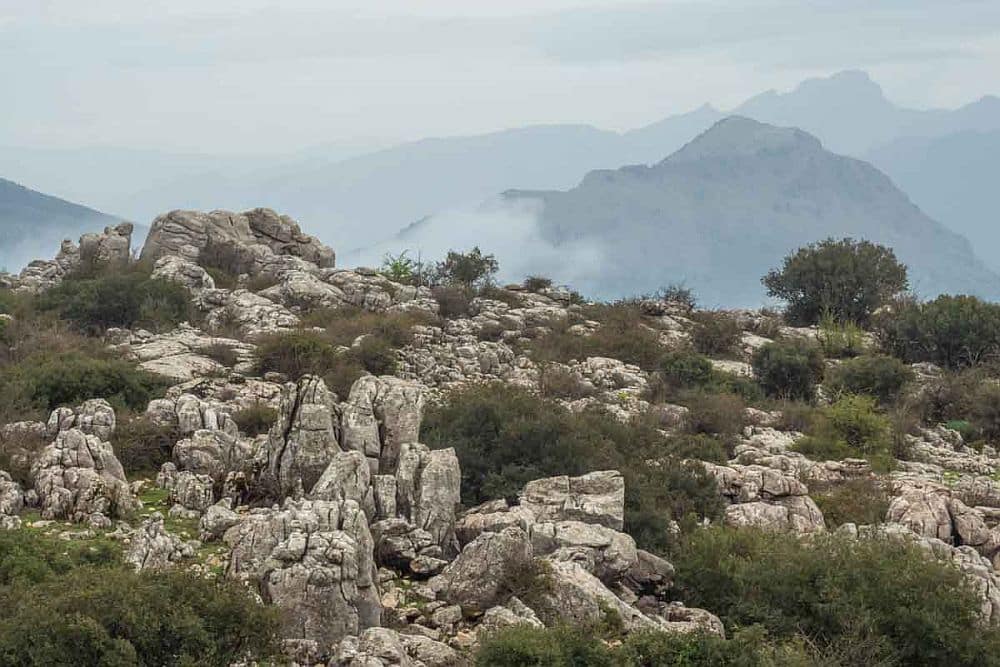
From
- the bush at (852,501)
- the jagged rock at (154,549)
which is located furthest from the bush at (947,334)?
the jagged rock at (154,549)

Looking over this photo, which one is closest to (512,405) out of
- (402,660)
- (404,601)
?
(404,601)

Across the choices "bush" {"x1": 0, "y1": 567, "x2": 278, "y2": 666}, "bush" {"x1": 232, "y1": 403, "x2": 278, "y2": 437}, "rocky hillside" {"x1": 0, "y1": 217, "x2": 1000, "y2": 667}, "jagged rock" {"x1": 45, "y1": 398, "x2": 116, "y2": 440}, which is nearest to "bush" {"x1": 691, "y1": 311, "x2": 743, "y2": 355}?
"rocky hillside" {"x1": 0, "y1": 217, "x2": 1000, "y2": 667}

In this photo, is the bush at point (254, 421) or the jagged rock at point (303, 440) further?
the bush at point (254, 421)

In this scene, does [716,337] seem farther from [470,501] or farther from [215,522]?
[215,522]

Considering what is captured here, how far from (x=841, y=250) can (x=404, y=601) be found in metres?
39.9

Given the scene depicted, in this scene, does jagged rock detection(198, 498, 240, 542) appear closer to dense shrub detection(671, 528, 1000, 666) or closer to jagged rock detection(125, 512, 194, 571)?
jagged rock detection(125, 512, 194, 571)

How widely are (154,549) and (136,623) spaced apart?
3.49 metres

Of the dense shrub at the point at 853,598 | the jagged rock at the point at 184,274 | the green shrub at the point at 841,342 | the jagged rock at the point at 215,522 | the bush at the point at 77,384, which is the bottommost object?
the green shrub at the point at 841,342

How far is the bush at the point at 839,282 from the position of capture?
164 feet

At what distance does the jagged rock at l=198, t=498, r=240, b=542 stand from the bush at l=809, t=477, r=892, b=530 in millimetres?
10370

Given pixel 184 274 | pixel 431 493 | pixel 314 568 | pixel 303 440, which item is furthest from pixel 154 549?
pixel 184 274

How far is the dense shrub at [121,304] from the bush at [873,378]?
20.0 m

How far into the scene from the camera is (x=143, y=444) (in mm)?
22094

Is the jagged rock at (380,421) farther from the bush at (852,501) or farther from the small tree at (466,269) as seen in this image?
the small tree at (466,269)
